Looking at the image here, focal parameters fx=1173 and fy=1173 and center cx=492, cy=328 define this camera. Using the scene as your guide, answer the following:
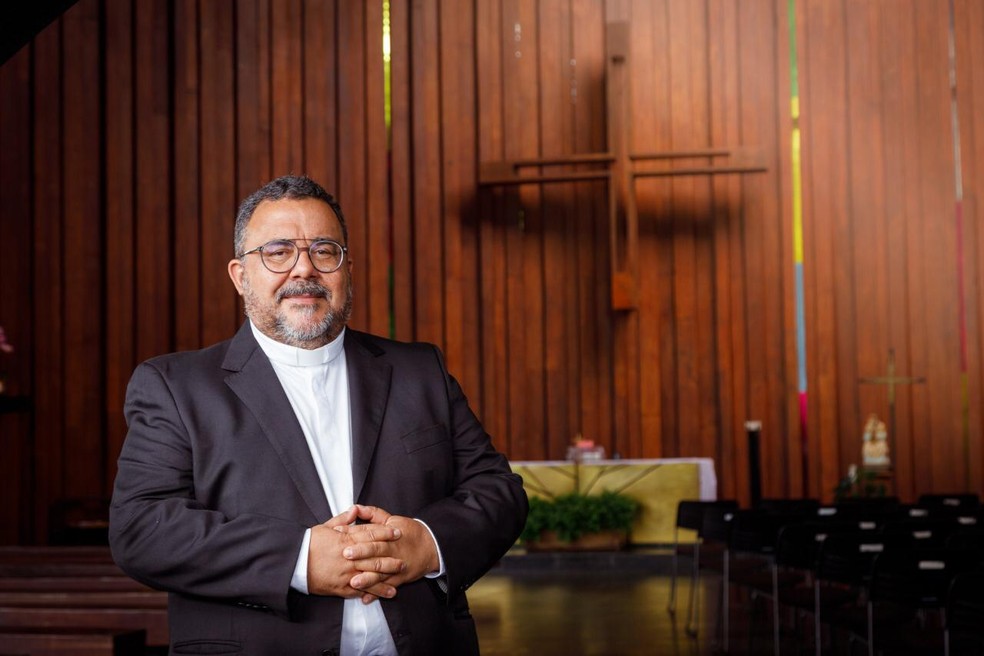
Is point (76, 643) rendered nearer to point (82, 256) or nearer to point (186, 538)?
point (186, 538)

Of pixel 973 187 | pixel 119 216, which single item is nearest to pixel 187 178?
pixel 119 216

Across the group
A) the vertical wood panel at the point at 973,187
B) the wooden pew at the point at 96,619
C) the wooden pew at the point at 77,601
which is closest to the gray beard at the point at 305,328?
the wooden pew at the point at 77,601

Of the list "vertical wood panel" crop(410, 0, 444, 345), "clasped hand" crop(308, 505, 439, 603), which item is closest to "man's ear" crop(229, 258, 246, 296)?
"clasped hand" crop(308, 505, 439, 603)

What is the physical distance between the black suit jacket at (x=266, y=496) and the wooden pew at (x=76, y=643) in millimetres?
1690

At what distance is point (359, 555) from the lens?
174 cm

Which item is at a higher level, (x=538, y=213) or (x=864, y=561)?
(x=538, y=213)

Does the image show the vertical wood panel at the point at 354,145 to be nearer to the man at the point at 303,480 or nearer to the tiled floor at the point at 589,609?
the tiled floor at the point at 589,609

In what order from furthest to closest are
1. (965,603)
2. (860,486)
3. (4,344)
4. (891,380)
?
(891,380) → (4,344) → (860,486) → (965,603)

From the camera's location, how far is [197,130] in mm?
10836

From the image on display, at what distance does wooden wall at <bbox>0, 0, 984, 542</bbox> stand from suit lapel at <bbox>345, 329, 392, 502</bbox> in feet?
27.2

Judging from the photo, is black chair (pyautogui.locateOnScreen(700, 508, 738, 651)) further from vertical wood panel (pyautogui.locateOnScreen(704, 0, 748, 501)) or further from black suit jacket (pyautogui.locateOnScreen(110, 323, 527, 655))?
vertical wood panel (pyautogui.locateOnScreen(704, 0, 748, 501))

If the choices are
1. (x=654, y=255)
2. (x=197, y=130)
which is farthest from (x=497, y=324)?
(x=197, y=130)

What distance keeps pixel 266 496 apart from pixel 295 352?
271mm

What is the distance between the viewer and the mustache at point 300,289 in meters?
1.94
